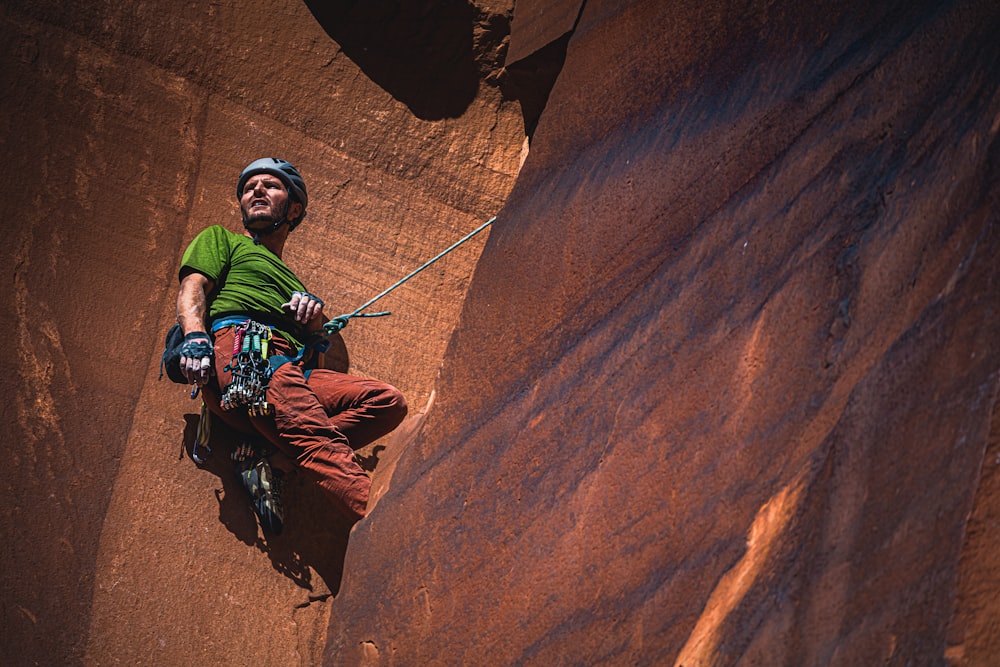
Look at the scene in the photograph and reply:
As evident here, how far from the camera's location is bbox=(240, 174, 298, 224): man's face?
3.68 m

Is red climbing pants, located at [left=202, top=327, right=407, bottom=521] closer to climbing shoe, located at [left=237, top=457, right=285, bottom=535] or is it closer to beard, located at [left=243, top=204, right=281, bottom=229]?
climbing shoe, located at [left=237, top=457, right=285, bottom=535]

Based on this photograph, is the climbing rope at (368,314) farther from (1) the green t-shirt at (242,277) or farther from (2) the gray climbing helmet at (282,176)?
(2) the gray climbing helmet at (282,176)

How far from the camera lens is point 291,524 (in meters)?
3.54

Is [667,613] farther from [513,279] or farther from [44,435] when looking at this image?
[44,435]

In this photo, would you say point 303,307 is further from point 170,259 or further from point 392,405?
point 170,259

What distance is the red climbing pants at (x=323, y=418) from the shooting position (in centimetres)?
314

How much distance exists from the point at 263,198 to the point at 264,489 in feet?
3.28

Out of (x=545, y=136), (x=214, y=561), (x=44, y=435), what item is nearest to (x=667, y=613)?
(x=545, y=136)

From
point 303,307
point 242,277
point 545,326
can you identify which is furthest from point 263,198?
point 545,326

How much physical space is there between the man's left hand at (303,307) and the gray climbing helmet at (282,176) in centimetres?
39

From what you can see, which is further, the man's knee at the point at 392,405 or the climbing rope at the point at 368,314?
the climbing rope at the point at 368,314

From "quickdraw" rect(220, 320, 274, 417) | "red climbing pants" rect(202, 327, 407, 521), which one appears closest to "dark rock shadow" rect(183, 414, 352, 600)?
"red climbing pants" rect(202, 327, 407, 521)

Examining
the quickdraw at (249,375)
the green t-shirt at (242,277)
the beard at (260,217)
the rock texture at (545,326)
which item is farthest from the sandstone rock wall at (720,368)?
the beard at (260,217)

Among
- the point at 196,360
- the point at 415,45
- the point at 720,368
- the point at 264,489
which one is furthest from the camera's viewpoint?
the point at 415,45
